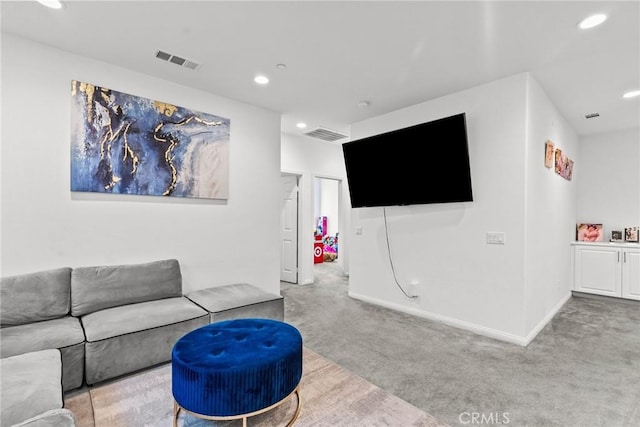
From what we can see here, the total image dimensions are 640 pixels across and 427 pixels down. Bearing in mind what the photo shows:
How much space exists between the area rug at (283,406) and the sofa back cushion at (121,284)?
2.26 ft

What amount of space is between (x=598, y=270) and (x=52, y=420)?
6.26m

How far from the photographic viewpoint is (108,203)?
9.30 ft

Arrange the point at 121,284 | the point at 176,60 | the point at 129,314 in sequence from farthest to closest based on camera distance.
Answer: the point at 176,60 → the point at 121,284 → the point at 129,314

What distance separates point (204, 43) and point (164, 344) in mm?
2437

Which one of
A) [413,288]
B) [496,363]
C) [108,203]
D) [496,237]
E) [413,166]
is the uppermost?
[413,166]

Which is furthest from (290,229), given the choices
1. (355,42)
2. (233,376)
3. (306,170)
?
(233,376)

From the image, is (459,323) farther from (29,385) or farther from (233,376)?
(29,385)

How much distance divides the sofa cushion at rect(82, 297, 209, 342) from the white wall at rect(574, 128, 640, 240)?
20.1ft

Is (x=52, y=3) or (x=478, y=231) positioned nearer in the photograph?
(x=52, y=3)

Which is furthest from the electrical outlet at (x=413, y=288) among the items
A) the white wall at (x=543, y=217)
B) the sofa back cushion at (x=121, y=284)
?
the sofa back cushion at (x=121, y=284)

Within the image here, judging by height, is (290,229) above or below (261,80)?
below

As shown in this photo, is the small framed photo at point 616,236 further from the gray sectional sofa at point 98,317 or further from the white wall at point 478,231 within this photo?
the gray sectional sofa at point 98,317

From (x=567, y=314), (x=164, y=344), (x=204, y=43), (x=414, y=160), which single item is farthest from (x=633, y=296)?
(x=204, y=43)

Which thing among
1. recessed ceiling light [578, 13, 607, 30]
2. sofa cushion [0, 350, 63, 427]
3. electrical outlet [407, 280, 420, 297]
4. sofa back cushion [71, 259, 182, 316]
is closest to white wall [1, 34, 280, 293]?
sofa back cushion [71, 259, 182, 316]
